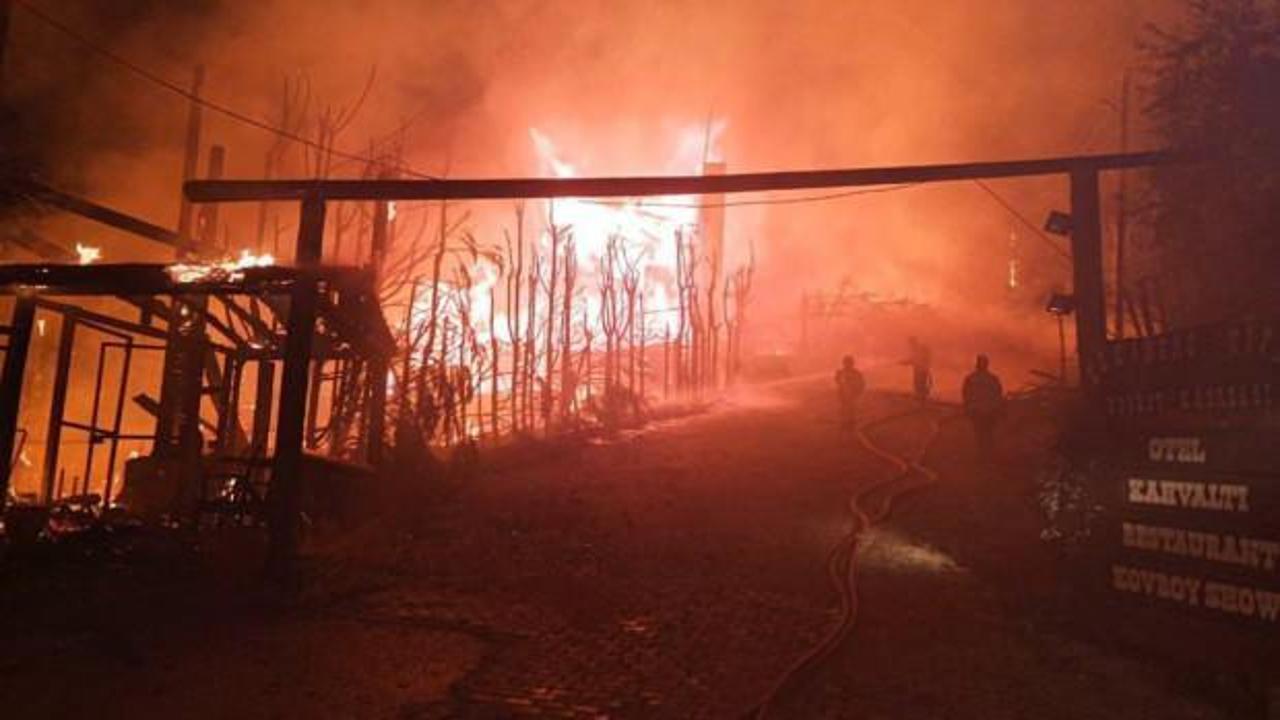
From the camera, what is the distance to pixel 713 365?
3234cm

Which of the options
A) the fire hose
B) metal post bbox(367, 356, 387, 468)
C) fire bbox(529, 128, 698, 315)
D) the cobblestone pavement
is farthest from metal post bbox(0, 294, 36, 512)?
fire bbox(529, 128, 698, 315)

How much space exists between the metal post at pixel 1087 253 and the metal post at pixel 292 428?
422 inches

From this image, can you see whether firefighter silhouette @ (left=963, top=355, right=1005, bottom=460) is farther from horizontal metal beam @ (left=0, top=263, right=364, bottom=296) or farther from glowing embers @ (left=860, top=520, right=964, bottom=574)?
horizontal metal beam @ (left=0, top=263, right=364, bottom=296)

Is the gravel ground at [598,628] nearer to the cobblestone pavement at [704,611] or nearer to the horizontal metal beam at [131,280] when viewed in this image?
the cobblestone pavement at [704,611]

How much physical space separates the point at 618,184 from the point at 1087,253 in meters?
6.98

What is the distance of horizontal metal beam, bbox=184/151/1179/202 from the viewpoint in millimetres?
11820

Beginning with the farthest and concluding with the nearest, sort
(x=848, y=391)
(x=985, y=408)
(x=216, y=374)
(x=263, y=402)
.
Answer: (x=848, y=391), (x=985, y=408), (x=216, y=374), (x=263, y=402)

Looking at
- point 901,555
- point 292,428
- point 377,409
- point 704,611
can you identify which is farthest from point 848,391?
point 292,428

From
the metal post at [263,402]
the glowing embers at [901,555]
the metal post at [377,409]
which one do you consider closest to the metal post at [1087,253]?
the glowing embers at [901,555]

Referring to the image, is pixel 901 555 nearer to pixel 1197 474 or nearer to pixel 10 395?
pixel 1197 474

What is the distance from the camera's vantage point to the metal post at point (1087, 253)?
12.6m

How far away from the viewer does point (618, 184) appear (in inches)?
484

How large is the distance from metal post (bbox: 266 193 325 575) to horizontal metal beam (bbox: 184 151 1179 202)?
4.12 feet

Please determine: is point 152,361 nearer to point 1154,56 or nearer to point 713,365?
point 713,365
